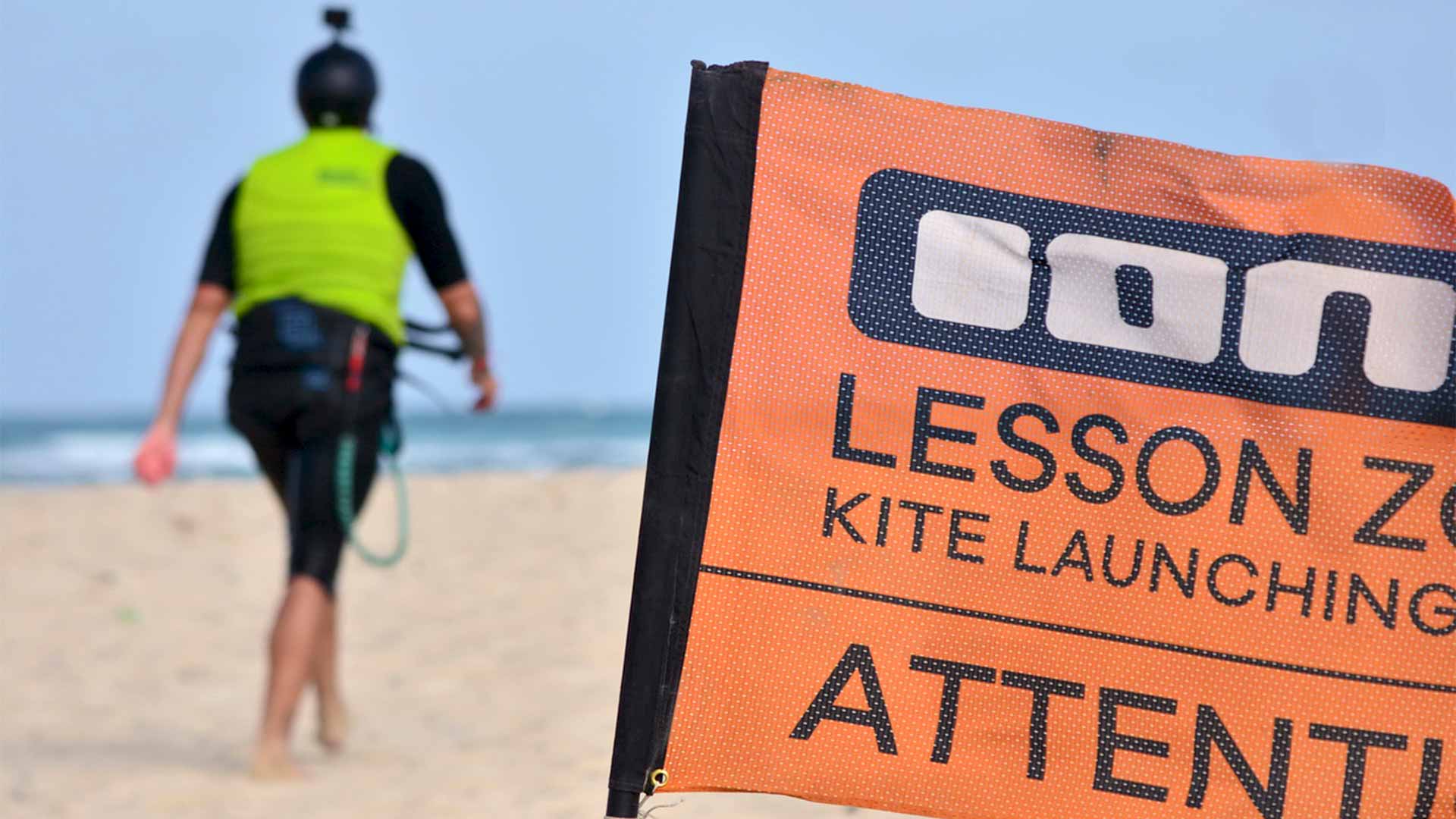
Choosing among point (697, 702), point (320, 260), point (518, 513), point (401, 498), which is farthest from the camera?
point (518, 513)

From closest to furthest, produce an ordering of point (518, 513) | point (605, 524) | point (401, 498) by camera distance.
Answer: point (401, 498) → point (605, 524) → point (518, 513)

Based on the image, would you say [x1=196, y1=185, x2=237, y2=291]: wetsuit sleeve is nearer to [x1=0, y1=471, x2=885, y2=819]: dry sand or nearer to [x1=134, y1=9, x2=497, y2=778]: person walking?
[x1=134, y1=9, x2=497, y2=778]: person walking

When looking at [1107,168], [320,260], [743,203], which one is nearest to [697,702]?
[743,203]

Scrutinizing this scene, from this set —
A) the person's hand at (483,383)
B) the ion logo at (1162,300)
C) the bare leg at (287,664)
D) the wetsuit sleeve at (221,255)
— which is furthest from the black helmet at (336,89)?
the ion logo at (1162,300)

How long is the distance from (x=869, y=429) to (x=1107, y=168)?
1.85ft

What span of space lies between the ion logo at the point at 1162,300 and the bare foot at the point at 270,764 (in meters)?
2.52

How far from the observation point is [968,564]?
8.09 ft

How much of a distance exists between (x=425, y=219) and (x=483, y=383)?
516 millimetres

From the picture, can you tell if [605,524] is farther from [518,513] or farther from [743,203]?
[743,203]

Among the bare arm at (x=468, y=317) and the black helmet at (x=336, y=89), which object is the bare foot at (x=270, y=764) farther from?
the black helmet at (x=336, y=89)

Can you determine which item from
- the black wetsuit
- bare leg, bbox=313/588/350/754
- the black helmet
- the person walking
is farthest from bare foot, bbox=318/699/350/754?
the black helmet

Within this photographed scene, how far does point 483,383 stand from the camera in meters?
4.60

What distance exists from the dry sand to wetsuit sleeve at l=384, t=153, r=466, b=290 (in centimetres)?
139

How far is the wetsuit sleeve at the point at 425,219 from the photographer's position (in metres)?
4.36
